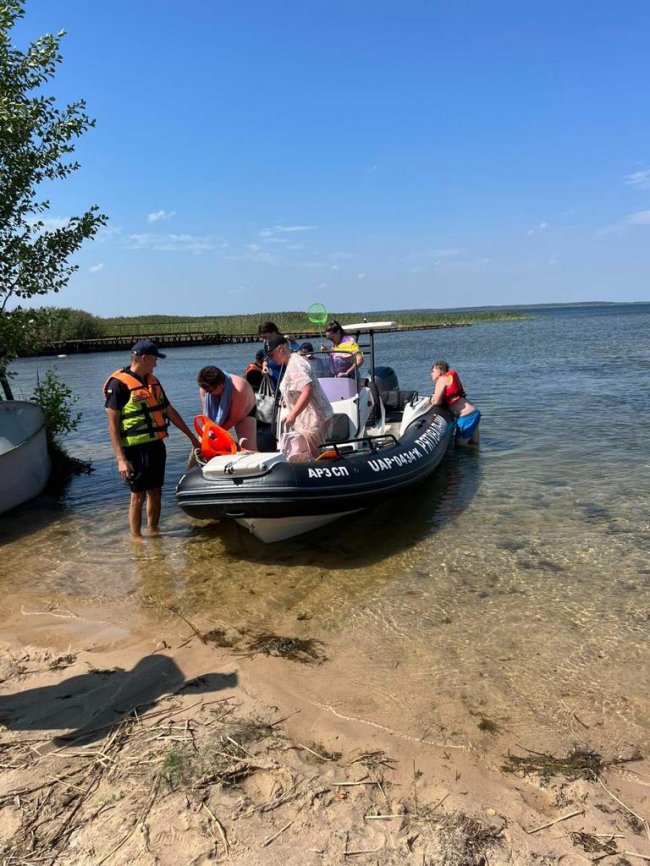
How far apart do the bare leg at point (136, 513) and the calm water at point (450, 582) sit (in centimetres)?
16

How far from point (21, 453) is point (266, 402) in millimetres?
2907

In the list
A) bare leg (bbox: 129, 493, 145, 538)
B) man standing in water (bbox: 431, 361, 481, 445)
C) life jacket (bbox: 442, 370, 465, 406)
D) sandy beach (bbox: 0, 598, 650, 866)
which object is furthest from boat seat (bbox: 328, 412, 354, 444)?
sandy beach (bbox: 0, 598, 650, 866)

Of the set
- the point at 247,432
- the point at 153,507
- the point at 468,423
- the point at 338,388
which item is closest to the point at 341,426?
the point at 338,388

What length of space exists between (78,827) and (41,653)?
1671 millimetres

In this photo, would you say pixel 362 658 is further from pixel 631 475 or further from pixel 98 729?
pixel 631 475

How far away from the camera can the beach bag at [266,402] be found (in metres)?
7.39

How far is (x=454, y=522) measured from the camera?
6.06 meters

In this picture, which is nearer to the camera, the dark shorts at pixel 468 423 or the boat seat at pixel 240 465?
the boat seat at pixel 240 465

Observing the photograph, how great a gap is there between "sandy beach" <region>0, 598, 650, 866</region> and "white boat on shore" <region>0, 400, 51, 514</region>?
360 cm

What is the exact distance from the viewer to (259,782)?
2.43 m

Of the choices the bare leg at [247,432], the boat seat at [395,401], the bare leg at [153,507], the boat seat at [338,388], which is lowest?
the bare leg at [153,507]

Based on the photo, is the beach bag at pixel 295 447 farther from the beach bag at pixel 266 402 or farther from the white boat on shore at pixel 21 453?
the white boat on shore at pixel 21 453

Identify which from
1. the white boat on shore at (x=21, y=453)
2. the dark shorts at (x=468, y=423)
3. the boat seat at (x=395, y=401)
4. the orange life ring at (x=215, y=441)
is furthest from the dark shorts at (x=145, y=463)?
the dark shorts at (x=468, y=423)

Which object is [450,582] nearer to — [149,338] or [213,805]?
[213,805]
